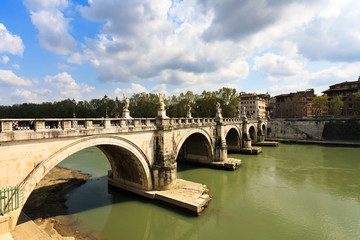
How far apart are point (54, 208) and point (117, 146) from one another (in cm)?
559

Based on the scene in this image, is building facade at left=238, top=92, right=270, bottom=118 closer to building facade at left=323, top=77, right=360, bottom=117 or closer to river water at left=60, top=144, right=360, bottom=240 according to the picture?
building facade at left=323, top=77, right=360, bottom=117

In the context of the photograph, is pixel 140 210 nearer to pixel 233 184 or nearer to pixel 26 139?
pixel 26 139

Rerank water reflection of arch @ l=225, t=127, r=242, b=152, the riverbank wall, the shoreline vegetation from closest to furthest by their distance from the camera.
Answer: the shoreline vegetation < water reflection of arch @ l=225, t=127, r=242, b=152 < the riverbank wall

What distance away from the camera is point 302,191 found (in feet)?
47.1

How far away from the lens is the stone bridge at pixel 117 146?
669 centimetres

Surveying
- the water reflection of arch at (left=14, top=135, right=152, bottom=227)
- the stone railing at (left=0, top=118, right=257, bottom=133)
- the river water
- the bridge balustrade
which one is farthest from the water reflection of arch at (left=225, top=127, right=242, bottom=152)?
the water reflection of arch at (left=14, top=135, right=152, bottom=227)

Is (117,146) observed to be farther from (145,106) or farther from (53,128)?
(145,106)

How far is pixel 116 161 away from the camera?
13.6m

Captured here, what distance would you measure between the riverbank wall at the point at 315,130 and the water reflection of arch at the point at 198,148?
88.3ft

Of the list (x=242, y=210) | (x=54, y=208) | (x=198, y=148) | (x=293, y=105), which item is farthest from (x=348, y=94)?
(x=54, y=208)

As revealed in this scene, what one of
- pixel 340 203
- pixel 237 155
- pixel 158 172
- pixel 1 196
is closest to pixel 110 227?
pixel 158 172

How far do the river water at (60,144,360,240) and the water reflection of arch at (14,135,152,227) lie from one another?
4.03 ft

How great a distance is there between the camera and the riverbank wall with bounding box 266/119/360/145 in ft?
120

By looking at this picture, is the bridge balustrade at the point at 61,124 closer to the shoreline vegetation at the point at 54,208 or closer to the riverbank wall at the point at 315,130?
the shoreline vegetation at the point at 54,208
